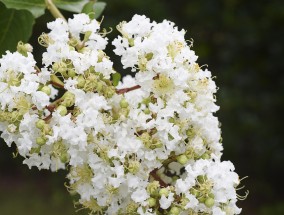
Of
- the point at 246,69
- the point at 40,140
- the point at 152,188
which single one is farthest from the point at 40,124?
the point at 246,69

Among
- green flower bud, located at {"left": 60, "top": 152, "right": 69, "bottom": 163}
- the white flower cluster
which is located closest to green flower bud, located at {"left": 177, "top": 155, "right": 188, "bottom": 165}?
the white flower cluster

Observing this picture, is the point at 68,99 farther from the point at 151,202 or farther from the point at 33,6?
the point at 33,6

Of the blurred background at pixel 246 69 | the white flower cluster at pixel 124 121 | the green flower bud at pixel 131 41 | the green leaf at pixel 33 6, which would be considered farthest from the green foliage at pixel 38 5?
the blurred background at pixel 246 69

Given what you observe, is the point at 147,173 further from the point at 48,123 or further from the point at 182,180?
the point at 48,123

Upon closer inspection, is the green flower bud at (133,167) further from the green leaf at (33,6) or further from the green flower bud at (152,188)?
the green leaf at (33,6)

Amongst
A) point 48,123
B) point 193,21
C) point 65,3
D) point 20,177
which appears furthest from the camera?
point 20,177

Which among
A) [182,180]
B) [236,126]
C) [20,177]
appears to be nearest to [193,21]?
[236,126]

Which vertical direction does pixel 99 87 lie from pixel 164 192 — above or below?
above
